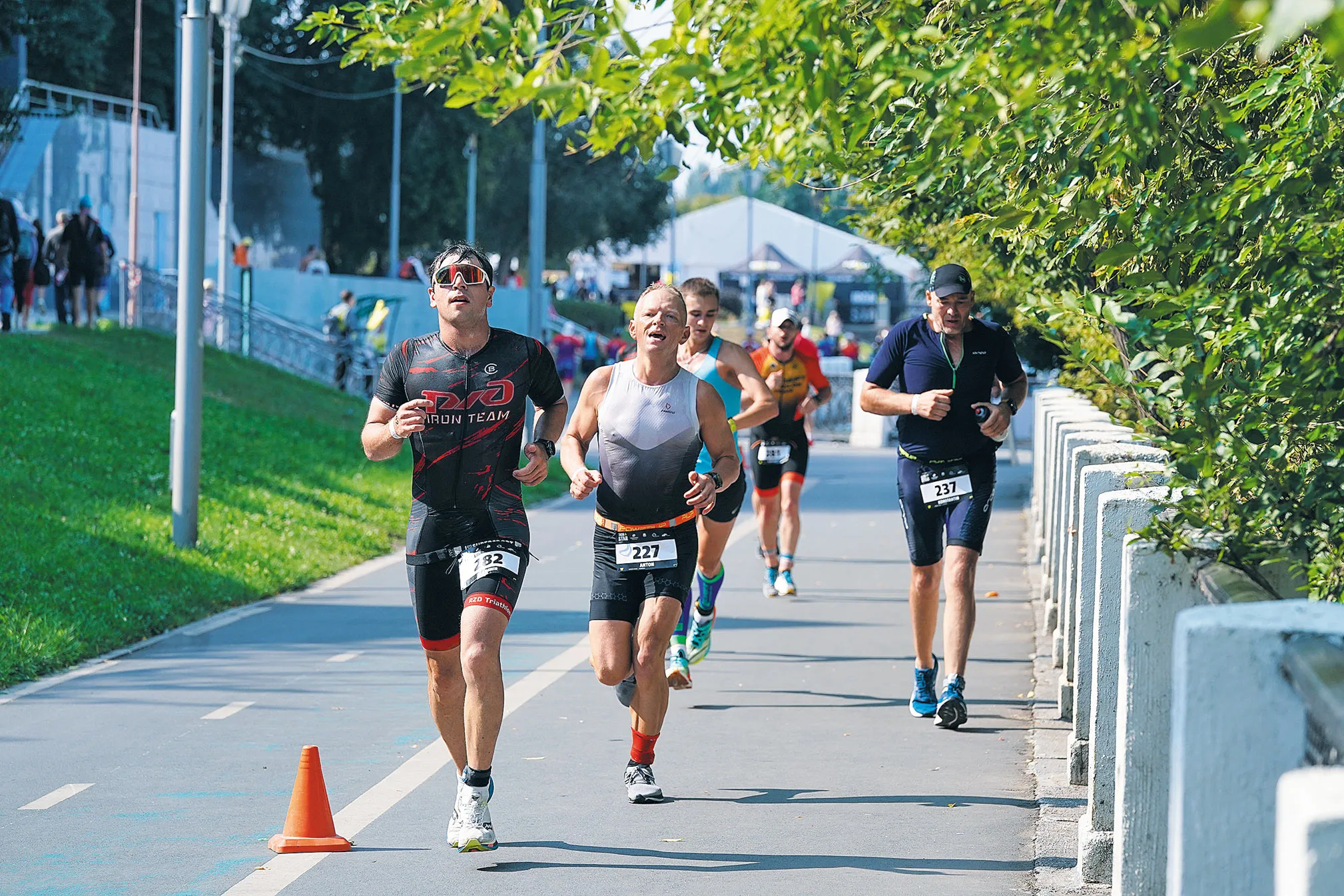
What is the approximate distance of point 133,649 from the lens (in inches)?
404

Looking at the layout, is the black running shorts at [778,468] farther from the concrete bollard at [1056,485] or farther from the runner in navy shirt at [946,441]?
the runner in navy shirt at [946,441]

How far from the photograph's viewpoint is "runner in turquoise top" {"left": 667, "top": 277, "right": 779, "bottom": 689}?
8992mm

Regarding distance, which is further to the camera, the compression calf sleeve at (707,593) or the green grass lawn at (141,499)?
the green grass lawn at (141,499)

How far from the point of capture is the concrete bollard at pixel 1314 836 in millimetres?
2252

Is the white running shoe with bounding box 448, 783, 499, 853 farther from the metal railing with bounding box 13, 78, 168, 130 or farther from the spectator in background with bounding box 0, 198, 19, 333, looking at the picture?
the metal railing with bounding box 13, 78, 168, 130

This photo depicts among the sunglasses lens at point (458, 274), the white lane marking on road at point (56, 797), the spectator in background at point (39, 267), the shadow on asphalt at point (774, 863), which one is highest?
the spectator in background at point (39, 267)

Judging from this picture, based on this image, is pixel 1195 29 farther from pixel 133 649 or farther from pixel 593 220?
pixel 593 220

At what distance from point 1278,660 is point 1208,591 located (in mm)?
1414

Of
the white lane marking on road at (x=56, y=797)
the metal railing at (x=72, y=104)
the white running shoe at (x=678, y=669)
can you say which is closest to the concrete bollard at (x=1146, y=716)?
the white running shoe at (x=678, y=669)

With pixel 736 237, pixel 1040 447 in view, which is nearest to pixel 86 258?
pixel 1040 447

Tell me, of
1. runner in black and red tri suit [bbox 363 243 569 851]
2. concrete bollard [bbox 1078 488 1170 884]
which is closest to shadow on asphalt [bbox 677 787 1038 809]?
concrete bollard [bbox 1078 488 1170 884]

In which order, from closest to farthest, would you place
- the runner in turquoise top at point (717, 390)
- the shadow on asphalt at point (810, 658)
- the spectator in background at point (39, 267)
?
1. the runner in turquoise top at point (717, 390)
2. the shadow on asphalt at point (810, 658)
3. the spectator in background at point (39, 267)

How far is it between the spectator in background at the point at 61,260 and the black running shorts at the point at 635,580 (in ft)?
62.4

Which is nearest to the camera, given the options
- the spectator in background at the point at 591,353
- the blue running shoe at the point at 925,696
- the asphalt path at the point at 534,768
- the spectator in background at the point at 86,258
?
the asphalt path at the point at 534,768
